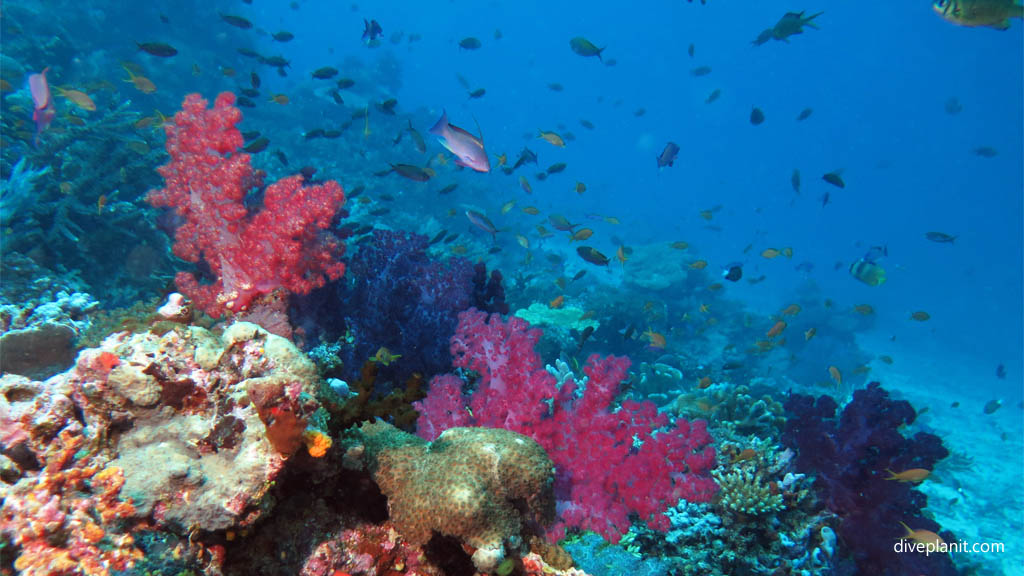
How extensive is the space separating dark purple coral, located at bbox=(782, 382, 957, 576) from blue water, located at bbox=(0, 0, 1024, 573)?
496 cm

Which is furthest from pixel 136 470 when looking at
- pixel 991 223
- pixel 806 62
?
pixel 806 62

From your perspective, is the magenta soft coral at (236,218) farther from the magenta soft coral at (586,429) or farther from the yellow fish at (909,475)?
the yellow fish at (909,475)

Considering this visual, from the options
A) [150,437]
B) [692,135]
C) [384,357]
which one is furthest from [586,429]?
[692,135]

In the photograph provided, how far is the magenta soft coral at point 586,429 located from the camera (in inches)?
123

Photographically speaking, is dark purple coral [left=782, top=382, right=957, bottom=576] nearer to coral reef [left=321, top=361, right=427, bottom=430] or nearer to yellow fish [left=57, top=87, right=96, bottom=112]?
coral reef [left=321, top=361, right=427, bottom=430]

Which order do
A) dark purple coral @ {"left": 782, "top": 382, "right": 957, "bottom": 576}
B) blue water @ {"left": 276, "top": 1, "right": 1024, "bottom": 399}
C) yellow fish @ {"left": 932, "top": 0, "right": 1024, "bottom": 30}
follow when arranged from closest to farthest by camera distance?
dark purple coral @ {"left": 782, "top": 382, "right": 957, "bottom": 576}
yellow fish @ {"left": 932, "top": 0, "right": 1024, "bottom": 30}
blue water @ {"left": 276, "top": 1, "right": 1024, "bottom": 399}

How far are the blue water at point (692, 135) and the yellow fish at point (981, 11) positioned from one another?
19.2 feet

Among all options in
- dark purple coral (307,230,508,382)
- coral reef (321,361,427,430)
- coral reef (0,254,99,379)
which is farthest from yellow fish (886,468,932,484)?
coral reef (0,254,99,379)

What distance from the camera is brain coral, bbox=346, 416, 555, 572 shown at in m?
1.92

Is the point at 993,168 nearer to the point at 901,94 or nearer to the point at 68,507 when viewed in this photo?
the point at 901,94

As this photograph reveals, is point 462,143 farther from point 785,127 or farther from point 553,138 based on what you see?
point 785,127

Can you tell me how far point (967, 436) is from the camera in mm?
16312

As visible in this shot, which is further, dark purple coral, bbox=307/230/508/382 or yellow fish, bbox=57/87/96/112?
yellow fish, bbox=57/87/96/112

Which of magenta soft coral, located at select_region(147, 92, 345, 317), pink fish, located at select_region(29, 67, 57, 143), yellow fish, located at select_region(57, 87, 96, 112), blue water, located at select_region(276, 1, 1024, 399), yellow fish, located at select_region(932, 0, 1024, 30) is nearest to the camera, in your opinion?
magenta soft coral, located at select_region(147, 92, 345, 317)
